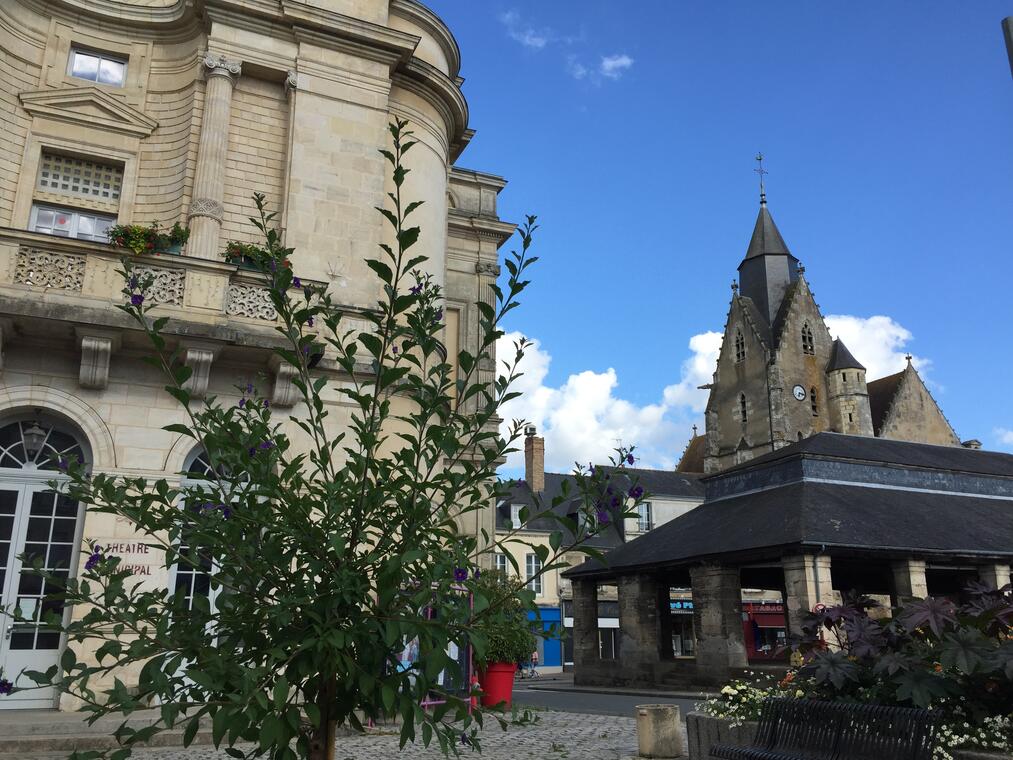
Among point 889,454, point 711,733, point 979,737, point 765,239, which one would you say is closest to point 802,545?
point 889,454

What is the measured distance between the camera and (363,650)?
2779mm

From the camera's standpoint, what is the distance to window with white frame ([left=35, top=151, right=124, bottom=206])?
11.1m

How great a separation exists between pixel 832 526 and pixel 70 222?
14.6m

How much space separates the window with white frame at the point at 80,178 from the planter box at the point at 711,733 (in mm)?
10146

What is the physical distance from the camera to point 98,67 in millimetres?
11875

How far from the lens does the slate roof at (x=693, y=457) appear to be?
61844mm

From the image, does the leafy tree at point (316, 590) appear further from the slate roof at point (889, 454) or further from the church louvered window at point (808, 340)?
the church louvered window at point (808, 340)

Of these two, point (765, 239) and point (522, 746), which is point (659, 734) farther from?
point (765, 239)

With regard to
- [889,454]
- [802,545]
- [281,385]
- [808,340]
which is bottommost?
[802,545]

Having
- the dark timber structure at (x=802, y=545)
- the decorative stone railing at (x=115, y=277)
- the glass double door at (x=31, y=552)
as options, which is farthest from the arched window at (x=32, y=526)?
the dark timber structure at (x=802, y=545)

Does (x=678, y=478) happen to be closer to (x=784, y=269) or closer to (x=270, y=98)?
(x=784, y=269)

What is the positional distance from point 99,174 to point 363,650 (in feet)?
36.1

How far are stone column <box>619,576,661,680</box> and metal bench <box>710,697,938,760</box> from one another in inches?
579

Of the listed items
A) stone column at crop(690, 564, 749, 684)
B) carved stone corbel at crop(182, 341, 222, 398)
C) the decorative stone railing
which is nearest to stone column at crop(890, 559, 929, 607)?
stone column at crop(690, 564, 749, 684)
